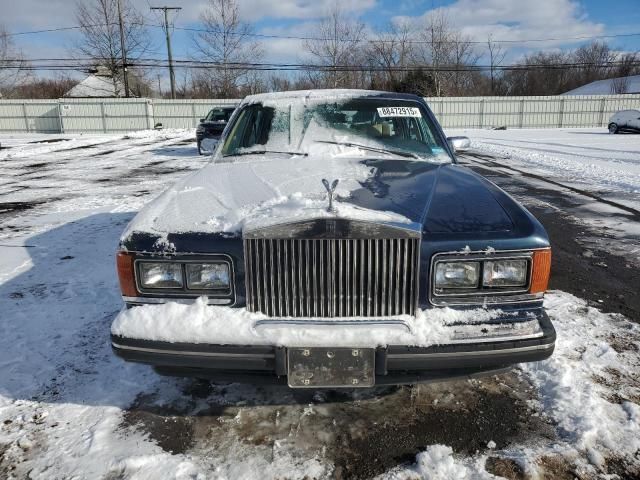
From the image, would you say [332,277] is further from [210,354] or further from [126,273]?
[126,273]

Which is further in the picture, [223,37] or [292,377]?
[223,37]

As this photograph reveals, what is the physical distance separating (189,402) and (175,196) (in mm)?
1155

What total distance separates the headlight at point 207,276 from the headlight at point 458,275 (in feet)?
3.17

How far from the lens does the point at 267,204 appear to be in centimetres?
231

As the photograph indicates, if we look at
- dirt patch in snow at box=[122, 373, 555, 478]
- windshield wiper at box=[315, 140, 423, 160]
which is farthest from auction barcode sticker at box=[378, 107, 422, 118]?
dirt patch in snow at box=[122, 373, 555, 478]

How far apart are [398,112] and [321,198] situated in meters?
1.76

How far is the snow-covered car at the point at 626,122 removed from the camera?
25609 millimetres

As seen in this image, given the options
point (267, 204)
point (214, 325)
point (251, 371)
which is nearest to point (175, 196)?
point (267, 204)

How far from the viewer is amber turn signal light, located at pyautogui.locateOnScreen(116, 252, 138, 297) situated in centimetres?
217

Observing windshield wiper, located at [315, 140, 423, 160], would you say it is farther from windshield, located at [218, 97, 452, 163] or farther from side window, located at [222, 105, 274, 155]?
side window, located at [222, 105, 274, 155]

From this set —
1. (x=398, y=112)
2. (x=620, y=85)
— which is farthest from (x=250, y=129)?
(x=620, y=85)

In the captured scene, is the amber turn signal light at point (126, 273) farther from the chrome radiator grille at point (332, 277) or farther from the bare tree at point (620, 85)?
the bare tree at point (620, 85)

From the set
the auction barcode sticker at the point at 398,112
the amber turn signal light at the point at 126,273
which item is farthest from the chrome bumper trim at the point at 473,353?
the auction barcode sticker at the point at 398,112

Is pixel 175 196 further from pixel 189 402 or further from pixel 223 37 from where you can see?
pixel 223 37
